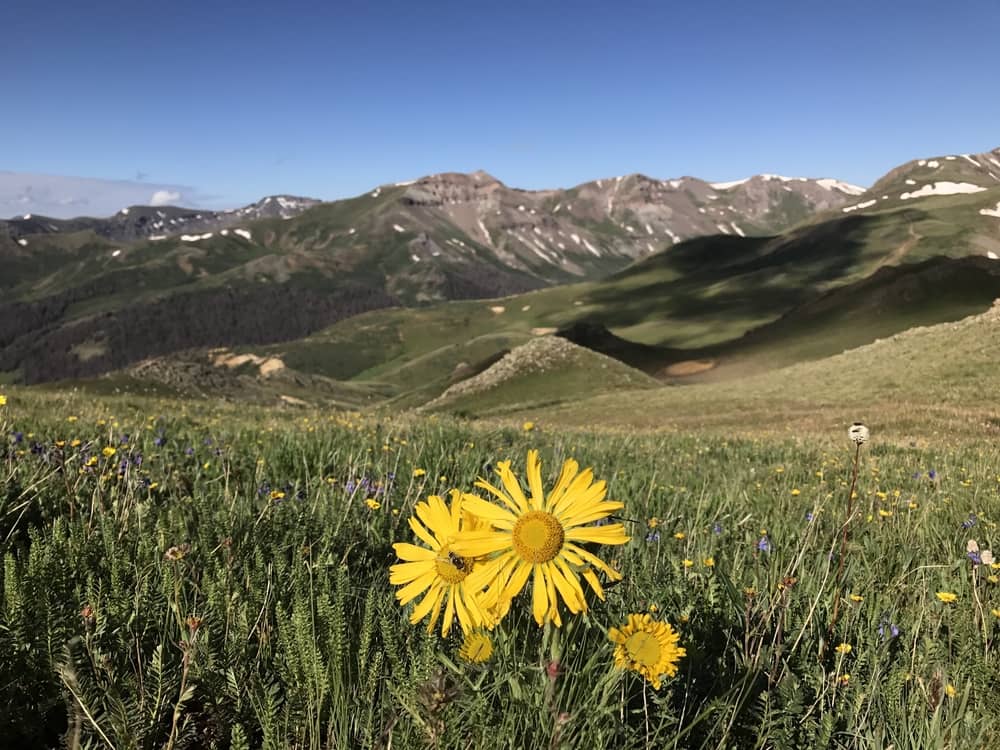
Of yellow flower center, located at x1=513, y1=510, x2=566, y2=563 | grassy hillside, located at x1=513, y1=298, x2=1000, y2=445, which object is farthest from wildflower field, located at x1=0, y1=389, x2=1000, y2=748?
grassy hillside, located at x1=513, y1=298, x2=1000, y2=445

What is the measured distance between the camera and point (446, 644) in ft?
7.55

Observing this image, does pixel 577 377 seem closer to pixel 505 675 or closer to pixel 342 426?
pixel 342 426

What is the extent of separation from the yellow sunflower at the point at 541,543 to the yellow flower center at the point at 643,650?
0.21m

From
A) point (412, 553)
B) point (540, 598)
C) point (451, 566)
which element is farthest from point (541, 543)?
point (412, 553)

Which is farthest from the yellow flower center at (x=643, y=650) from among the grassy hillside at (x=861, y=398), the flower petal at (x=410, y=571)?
the grassy hillside at (x=861, y=398)

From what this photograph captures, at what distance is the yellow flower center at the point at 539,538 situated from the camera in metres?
1.53

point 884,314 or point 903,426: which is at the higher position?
point 884,314

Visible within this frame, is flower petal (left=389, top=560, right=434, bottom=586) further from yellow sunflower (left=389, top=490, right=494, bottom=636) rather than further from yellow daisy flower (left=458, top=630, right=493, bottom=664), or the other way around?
yellow daisy flower (left=458, top=630, right=493, bottom=664)

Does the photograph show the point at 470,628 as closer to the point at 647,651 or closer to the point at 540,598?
A: the point at 540,598

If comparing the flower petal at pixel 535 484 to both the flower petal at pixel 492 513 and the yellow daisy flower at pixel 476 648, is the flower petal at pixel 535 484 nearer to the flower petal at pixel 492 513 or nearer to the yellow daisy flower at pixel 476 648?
the flower petal at pixel 492 513

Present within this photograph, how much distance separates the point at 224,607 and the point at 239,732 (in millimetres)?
1325

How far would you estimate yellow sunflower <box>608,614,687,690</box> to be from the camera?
5.24 feet

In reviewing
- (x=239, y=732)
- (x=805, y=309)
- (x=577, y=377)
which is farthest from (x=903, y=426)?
(x=805, y=309)

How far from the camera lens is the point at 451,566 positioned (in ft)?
5.95
